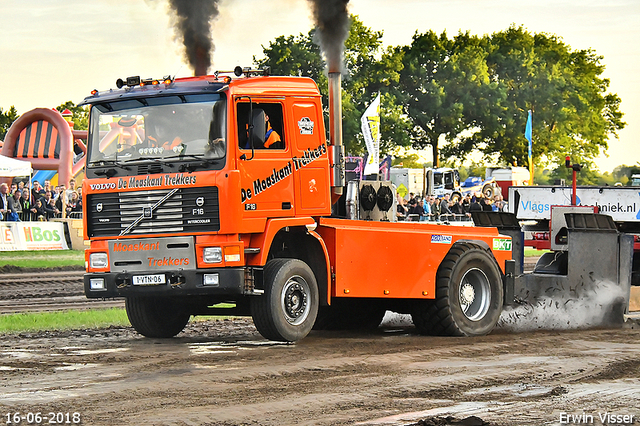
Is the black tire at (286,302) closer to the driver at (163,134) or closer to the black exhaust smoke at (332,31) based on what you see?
the driver at (163,134)

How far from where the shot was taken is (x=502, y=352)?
1055cm

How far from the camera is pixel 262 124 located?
10.8 m

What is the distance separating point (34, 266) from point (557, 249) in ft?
49.8

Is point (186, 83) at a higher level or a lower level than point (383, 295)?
higher

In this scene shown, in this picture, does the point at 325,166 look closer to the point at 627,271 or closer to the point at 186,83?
the point at 186,83

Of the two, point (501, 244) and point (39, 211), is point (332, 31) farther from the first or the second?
point (39, 211)

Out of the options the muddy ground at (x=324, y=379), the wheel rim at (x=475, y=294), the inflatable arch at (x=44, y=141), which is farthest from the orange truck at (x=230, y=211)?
the inflatable arch at (x=44, y=141)

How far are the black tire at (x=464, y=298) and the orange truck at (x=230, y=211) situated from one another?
433 millimetres

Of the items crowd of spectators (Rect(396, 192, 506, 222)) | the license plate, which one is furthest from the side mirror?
crowd of spectators (Rect(396, 192, 506, 222))

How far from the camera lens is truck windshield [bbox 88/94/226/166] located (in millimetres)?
10617

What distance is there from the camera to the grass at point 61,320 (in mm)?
13117

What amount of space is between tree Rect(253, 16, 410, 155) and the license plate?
45.5 metres

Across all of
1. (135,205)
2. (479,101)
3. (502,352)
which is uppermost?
(479,101)

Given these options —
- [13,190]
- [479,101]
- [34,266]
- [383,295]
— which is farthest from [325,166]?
[479,101]
